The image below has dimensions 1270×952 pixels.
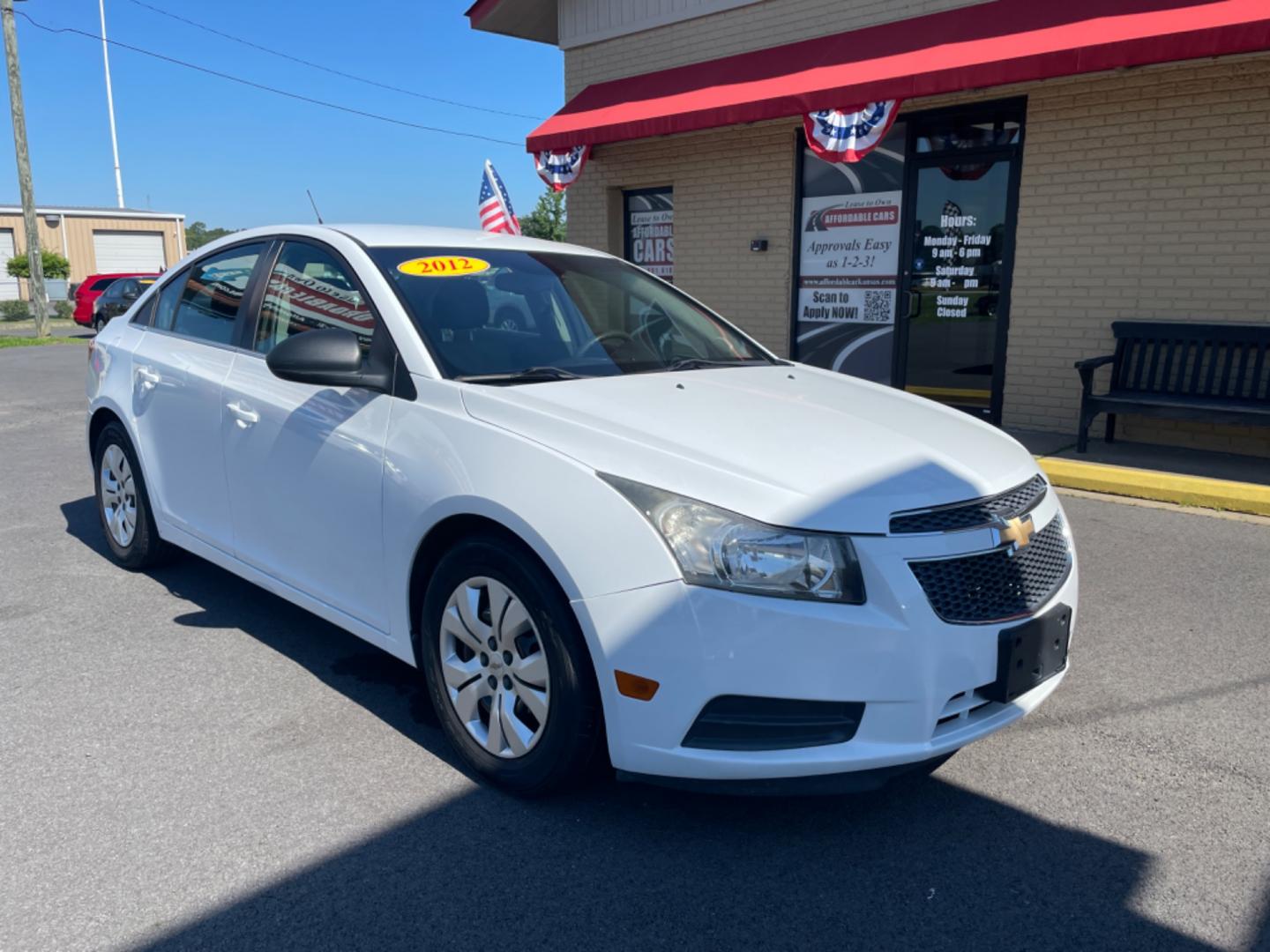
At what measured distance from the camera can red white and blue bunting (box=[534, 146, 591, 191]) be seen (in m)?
11.3

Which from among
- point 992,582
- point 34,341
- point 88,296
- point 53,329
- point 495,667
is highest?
point 88,296

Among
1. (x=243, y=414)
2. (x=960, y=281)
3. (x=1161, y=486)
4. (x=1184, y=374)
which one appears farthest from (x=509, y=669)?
(x=960, y=281)

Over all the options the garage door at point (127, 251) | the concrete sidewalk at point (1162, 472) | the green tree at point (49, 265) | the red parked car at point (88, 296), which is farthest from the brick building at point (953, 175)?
the garage door at point (127, 251)

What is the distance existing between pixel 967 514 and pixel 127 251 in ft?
179

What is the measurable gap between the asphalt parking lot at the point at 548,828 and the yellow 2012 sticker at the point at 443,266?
1516 mm

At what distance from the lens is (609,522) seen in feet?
8.41

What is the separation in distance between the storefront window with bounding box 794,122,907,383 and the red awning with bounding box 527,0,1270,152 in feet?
2.96

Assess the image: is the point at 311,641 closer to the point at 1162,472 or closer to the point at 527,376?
the point at 527,376

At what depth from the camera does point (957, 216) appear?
9.02 meters

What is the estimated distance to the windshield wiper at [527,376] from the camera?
10.5 ft

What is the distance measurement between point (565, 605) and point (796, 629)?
625mm

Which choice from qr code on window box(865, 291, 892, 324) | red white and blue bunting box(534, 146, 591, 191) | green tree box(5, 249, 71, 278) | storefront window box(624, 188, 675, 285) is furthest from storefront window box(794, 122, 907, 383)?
green tree box(5, 249, 71, 278)

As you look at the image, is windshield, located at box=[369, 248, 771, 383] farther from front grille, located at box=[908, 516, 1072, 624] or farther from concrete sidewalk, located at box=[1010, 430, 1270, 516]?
concrete sidewalk, located at box=[1010, 430, 1270, 516]

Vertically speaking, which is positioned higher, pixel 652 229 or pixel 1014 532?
pixel 652 229
